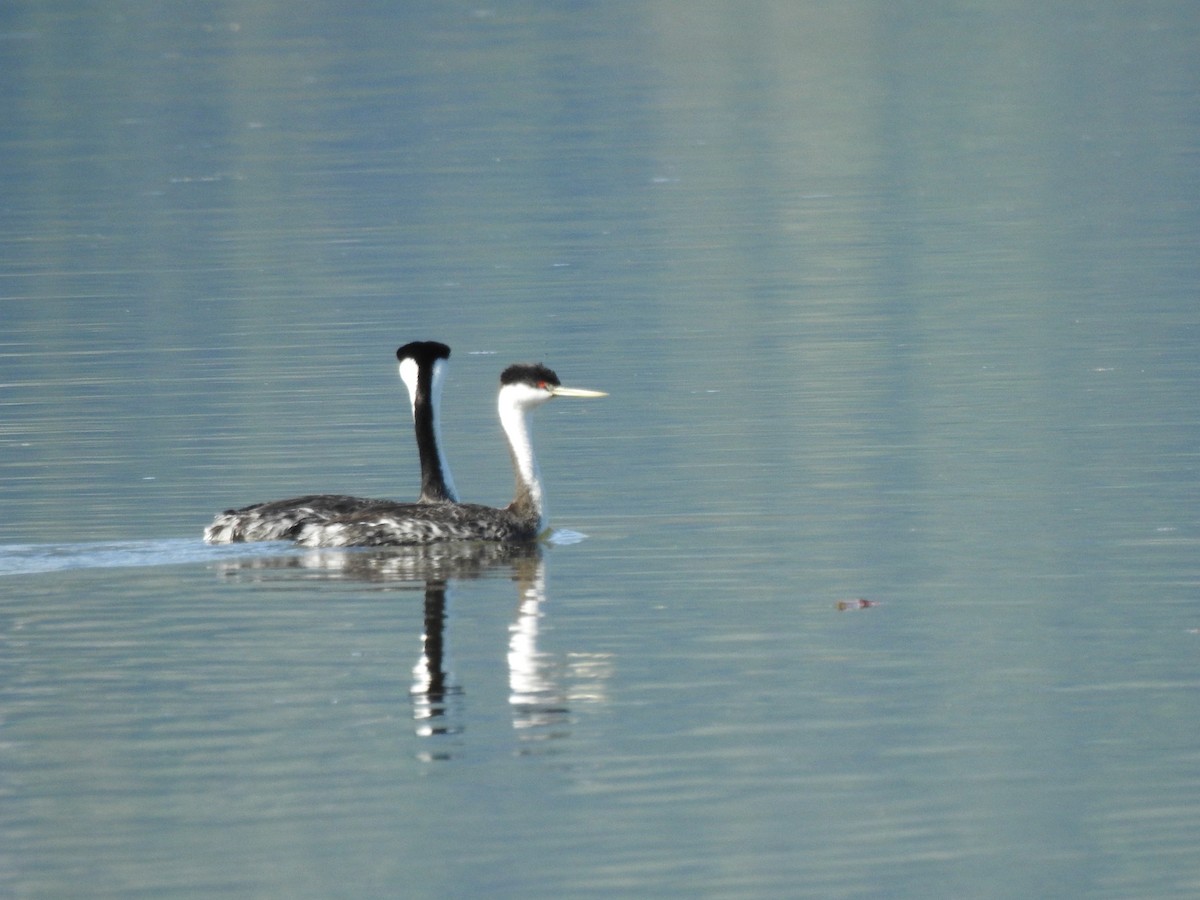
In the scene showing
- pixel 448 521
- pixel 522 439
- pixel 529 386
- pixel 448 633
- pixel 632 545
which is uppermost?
pixel 529 386

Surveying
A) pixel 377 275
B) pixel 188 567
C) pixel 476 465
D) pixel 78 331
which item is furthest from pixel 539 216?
pixel 188 567

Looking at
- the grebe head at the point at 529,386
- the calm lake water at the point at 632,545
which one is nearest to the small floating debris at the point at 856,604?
the calm lake water at the point at 632,545

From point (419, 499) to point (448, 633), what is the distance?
12.9 ft

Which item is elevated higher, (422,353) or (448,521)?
(422,353)

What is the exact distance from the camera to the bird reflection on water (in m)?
11.0

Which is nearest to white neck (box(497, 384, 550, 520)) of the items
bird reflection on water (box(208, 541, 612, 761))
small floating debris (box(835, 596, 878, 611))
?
bird reflection on water (box(208, 541, 612, 761))

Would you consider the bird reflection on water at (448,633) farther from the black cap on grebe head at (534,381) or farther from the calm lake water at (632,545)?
the black cap on grebe head at (534,381)

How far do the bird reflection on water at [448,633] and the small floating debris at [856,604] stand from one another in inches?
57.9

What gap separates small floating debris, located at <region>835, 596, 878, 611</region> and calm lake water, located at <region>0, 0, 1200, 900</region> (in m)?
0.04

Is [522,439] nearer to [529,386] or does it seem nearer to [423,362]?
[529,386]

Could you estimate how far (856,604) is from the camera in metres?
13.0

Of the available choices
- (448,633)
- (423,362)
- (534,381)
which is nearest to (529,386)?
(534,381)

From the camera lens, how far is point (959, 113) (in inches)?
1950

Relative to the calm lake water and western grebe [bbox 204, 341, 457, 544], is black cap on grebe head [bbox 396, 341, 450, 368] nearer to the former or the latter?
western grebe [bbox 204, 341, 457, 544]
